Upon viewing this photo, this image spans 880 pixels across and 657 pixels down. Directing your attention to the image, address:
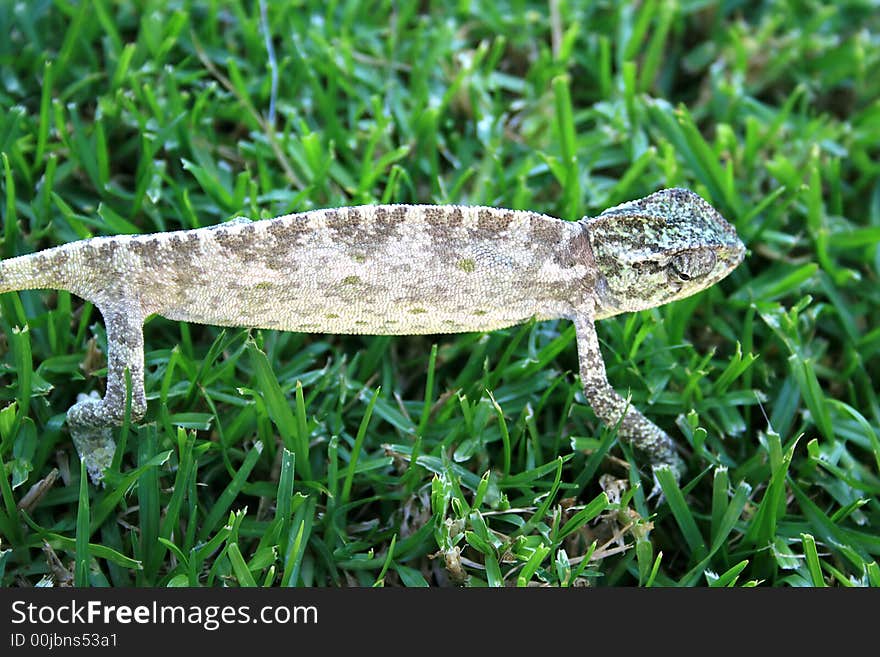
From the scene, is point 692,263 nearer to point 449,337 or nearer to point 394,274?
point 449,337

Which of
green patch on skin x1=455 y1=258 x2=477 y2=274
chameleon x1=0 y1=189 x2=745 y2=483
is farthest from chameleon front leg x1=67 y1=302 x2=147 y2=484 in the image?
green patch on skin x1=455 y1=258 x2=477 y2=274

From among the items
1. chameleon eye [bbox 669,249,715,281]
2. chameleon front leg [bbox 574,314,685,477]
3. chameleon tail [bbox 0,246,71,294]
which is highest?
chameleon tail [bbox 0,246,71,294]

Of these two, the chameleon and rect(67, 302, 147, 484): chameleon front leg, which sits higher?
the chameleon

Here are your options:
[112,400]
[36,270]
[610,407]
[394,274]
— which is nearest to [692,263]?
[610,407]

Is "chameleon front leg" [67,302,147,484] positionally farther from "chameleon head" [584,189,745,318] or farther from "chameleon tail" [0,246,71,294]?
"chameleon head" [584,189,745,318]

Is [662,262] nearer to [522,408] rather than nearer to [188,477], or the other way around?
[522,408]

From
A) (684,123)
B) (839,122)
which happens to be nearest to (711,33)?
(839,122)

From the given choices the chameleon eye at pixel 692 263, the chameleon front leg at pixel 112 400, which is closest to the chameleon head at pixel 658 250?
the chameleon eye at pixel 692 263
